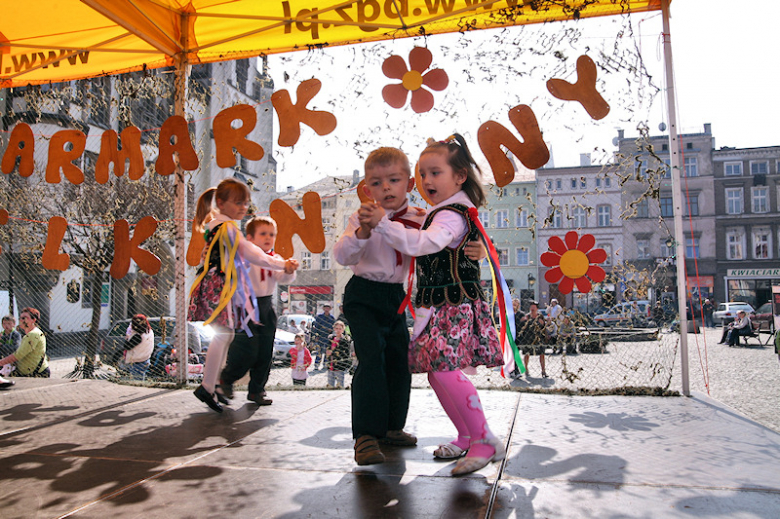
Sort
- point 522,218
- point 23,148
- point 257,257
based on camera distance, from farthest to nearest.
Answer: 1. point 522,218
2. point 23,148
3. point 257,257

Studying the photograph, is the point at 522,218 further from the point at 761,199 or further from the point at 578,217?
the point at 761,199

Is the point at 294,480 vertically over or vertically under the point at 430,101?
under

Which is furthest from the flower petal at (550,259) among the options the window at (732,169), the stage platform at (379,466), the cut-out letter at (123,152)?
the window at (732,169)

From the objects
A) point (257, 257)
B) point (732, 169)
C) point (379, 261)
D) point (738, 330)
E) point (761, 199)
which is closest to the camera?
point (379, 261)

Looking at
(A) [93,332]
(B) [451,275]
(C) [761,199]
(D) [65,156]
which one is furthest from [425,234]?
(C) [761,199]

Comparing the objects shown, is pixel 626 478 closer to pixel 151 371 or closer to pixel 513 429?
pixel 513 429

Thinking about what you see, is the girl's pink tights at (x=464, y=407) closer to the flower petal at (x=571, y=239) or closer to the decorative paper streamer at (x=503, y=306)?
the decorative paper streamer at (x=503, y=306)

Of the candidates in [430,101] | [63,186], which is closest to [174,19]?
[430,101]

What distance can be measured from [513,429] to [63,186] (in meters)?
12.6

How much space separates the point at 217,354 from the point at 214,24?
285 centimetres

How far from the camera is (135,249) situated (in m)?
4.70

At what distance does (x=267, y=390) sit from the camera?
174 inches

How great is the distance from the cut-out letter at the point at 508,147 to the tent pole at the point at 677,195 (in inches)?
38.6

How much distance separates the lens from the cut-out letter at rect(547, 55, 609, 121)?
12.3 feet
